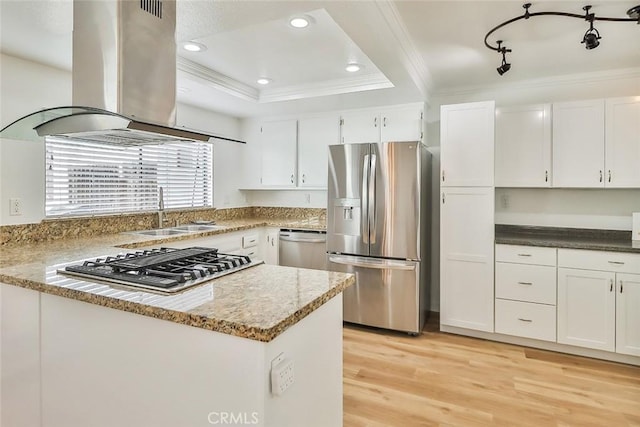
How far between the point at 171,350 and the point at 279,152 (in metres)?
3.45

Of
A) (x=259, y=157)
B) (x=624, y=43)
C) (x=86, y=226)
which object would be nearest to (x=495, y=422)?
(x=624, y=43)

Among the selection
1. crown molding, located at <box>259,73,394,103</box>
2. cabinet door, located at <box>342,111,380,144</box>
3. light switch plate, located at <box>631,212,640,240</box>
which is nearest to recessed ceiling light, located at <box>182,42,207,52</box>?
crown molding, located at <box>259,73,394,103</box>

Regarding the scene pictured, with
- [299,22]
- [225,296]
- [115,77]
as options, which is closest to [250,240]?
[299,22]

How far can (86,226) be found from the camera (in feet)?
9.44

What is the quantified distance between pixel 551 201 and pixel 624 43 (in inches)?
54.4

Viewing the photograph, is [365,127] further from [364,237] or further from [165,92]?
[165,92]

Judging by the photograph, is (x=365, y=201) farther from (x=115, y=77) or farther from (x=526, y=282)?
(x=115, y=77)

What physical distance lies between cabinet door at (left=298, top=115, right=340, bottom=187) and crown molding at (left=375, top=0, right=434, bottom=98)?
3.52 feet

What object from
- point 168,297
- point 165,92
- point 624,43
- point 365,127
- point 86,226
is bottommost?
point 168,297

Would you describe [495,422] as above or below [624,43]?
below

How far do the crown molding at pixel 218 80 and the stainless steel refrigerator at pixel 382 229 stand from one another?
3.39 ft

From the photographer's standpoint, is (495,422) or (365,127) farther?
(365,127)

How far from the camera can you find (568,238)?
10.4ft

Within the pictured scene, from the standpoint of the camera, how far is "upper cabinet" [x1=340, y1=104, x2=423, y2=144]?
368 centimetres
